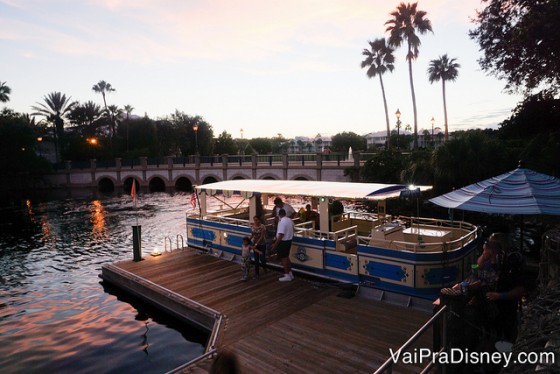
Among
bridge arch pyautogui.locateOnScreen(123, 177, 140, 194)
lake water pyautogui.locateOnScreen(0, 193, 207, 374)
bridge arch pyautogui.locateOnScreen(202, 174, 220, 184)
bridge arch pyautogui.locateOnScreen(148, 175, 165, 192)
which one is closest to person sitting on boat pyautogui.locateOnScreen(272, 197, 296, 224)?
lake water pyautogui.locateOnScreen(0, 193, 207, 374)

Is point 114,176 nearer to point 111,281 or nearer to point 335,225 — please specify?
point 111,281

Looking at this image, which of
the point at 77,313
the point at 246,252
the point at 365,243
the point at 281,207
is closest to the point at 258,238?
the point at 246,252

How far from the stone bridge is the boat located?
27.1 m

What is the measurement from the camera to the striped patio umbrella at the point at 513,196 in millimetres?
8734

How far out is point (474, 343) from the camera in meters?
5.62

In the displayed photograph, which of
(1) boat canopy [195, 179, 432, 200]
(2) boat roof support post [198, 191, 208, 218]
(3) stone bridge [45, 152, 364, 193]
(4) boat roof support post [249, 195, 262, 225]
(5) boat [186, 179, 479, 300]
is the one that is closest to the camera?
(5) boat [186, 179, 479, 300]

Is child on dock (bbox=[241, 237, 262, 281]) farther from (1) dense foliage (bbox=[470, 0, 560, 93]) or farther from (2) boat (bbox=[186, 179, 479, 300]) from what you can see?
(1) dense foliage (bbox=[470, 0, 560, 93])

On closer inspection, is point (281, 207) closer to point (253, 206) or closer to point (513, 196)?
A: point (253, 206)

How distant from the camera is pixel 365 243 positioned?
11688 mm

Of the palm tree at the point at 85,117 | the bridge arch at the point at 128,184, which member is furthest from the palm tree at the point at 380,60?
the palm tree at the point at 85,117

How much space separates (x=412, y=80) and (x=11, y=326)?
46706 mm

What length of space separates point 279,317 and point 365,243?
12.8 ft

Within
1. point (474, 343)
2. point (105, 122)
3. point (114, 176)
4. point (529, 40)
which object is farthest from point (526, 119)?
point (105, 122)

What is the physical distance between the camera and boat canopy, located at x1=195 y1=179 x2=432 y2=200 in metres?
11.2
